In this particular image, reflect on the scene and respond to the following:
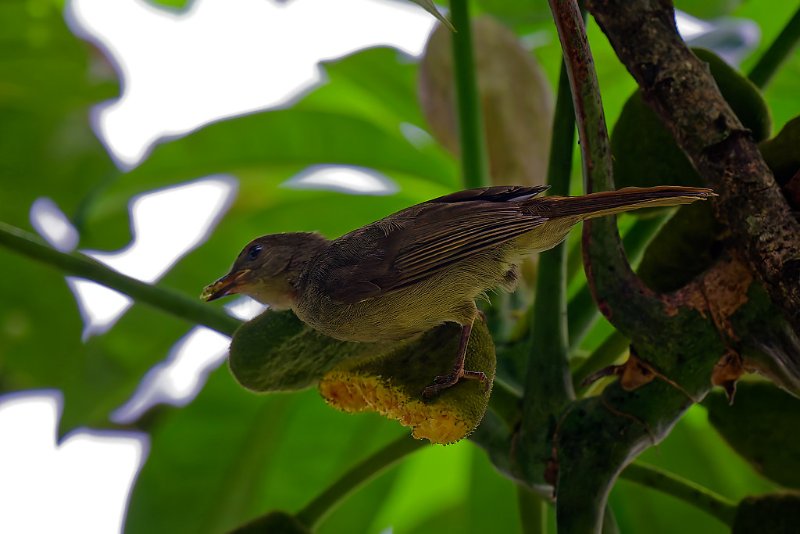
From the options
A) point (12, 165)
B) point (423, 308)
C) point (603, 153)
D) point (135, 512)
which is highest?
point (603, 153)

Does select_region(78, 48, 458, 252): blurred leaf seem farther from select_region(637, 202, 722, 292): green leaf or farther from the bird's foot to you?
the bird's foot

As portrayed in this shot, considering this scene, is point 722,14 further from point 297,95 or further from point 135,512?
point 135,512

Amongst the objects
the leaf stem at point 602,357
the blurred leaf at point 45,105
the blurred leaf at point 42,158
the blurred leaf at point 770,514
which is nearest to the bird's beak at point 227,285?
the leaf stem at point 602,357

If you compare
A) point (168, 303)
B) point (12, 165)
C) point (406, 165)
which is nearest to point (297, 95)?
point (406, 165)

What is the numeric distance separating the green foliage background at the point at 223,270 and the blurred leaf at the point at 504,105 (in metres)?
0.13

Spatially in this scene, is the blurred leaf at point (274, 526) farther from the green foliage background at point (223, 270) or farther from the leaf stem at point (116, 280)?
the green foliage background at point (223, 270)

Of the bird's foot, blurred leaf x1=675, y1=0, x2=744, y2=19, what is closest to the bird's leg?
the bird's foot

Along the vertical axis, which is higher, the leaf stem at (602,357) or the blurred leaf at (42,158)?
the leaf stem at (602,357)

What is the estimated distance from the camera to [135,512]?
1.93 meters

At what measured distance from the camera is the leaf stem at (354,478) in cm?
135

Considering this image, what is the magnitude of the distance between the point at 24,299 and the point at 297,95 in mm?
806

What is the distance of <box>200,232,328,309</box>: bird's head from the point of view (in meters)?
1.21

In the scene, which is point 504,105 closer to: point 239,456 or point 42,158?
point 239,456

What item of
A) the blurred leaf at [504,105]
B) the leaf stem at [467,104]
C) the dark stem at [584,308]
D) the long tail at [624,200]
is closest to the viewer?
the long tail at [624,200]
